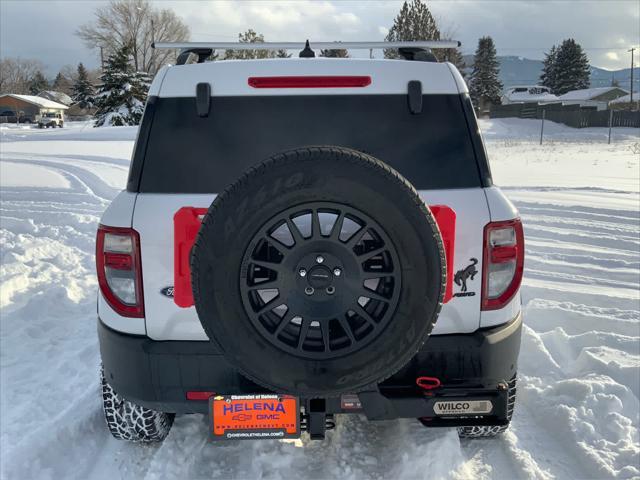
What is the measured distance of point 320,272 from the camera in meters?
2.03

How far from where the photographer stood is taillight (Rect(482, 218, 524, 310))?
2.35m

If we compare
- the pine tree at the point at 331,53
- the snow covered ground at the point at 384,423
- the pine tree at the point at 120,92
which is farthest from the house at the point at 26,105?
the snow covered ground at the point at 384,423

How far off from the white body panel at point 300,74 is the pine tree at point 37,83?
113 meters

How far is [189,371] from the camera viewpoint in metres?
2.36

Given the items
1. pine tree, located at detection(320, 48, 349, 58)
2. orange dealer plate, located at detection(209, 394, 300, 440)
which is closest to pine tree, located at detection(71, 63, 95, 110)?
pine tree, located at detection(320, 48, 349, 58)

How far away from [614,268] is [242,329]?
570 centimetres

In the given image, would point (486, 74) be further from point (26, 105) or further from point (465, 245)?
point (465, 245)

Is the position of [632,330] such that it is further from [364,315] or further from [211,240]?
[211,240]

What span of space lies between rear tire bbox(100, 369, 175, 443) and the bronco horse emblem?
1726mm

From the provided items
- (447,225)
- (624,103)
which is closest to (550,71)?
(624,103)

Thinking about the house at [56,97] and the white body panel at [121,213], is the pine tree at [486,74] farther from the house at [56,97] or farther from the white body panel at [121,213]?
the white body panel at [121,213]

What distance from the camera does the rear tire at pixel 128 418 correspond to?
2.81 m

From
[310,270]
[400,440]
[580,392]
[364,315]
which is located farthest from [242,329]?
[580,392]

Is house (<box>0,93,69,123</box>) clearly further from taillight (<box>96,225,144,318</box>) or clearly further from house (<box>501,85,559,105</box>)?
taillight (<box>96,225,144,318</box>)
